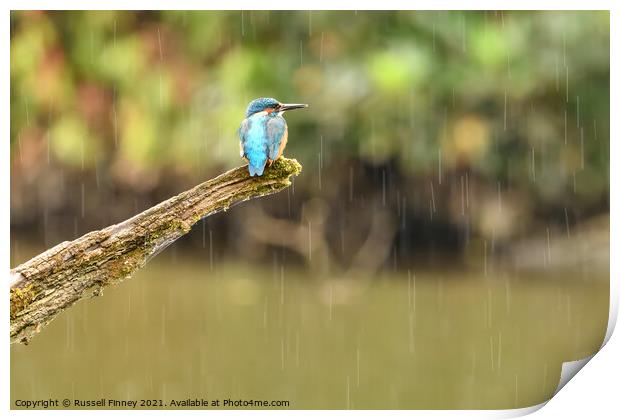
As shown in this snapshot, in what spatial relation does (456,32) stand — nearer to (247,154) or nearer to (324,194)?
(324,194)

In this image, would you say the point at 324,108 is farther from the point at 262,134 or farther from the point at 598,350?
the point at 598,350

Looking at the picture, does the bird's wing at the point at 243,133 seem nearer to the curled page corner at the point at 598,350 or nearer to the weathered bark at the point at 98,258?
the weathered bark at the point at 98,258

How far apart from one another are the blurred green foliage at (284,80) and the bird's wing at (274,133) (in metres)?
1.06

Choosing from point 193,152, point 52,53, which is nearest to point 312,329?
point 193,152

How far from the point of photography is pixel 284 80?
365 centimetres

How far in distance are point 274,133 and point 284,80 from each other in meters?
1.37

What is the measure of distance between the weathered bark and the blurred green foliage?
134 centimetres

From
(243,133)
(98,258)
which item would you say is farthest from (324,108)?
(98,258)

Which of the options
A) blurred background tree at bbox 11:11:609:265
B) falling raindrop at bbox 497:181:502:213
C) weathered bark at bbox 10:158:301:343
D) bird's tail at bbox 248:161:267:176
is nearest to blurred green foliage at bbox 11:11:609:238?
blurred background tree at bbox 11:11:609:265

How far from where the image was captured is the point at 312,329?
3.93m

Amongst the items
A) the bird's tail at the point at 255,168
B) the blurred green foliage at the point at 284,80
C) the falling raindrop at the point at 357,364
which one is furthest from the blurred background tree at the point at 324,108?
the bird's tail at the point at 255,168

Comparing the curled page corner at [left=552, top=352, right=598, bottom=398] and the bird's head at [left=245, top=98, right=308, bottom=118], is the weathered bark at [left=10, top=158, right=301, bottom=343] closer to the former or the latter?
the bird's head at [left=245, top=98, right=308, bottom=118]

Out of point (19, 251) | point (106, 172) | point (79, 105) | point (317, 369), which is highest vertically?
point (79, 105)
